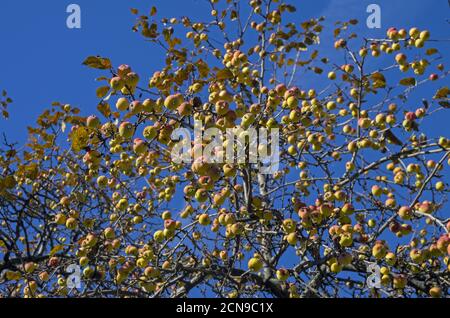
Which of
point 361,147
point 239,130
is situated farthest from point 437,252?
point 239,130

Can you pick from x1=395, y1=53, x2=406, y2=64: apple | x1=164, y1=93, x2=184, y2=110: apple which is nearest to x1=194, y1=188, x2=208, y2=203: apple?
x1=164, y1=93, x2=184, y2=110: apple

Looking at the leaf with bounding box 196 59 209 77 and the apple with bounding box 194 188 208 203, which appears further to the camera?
the leaf with bounding box 196 59 209 77

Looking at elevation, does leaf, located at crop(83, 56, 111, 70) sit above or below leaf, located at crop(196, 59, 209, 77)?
below

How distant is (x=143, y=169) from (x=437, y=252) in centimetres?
235

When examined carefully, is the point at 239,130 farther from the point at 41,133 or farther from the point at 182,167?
the point at 41,133

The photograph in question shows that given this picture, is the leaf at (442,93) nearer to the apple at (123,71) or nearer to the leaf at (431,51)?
the leaf at (431,51)

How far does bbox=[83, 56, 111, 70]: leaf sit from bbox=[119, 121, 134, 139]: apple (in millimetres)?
364

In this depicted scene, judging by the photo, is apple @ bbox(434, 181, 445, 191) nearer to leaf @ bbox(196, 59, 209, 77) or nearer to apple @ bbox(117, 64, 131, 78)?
leaf @ bbox(196, 59, 209, 77)

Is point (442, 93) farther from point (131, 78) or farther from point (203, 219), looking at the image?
point (131, 78)

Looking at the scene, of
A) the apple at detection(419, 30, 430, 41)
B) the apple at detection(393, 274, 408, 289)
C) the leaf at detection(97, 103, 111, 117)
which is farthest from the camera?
the apple at detection(419, 30, 430, 41)

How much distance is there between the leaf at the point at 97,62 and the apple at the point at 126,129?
1.20ft

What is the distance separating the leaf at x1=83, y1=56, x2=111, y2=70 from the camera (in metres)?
2.57

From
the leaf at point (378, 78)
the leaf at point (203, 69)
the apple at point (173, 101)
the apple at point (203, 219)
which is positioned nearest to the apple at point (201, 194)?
the apple at point (203, 219)

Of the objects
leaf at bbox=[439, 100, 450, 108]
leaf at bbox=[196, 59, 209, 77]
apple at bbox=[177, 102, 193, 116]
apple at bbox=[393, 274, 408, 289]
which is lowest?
apple at bbox=[393, 274, 408, 289]
